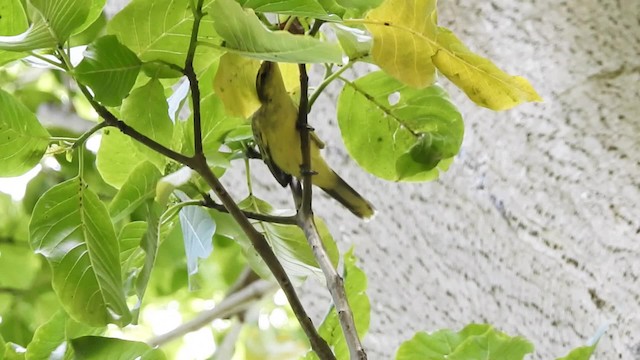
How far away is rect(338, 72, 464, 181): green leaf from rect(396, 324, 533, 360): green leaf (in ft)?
0.40

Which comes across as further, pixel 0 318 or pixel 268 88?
pixel 0 318

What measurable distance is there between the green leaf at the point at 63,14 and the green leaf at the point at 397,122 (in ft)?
0.62

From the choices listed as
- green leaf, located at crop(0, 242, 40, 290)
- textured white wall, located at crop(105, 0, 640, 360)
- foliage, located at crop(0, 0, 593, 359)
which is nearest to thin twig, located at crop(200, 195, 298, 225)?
foliage, located at crop(0, 0, 593, 359)

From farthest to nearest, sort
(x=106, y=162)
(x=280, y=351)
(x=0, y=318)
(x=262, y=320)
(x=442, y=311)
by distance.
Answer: (x=262, y=320) → (x=280, y=351) → (x=0, y=318) → (x=442, y=311) → (x=106, y=162)

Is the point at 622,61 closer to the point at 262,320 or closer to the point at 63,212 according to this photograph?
the point at 63,212

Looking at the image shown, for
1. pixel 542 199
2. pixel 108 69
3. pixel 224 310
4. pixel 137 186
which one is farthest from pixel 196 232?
pixel 224 310

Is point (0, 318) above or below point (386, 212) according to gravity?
below

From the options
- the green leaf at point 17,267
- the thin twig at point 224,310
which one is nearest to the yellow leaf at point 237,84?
the thin twig at point 224,310

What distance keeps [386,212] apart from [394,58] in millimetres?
476

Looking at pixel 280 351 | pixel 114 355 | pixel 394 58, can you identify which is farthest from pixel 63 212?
pixel 280 351

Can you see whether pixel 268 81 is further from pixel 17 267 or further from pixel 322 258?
pixel 17 267

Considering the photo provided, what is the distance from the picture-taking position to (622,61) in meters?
0.67

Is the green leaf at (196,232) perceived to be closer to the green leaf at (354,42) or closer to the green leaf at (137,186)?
the green leaf at (137,186)

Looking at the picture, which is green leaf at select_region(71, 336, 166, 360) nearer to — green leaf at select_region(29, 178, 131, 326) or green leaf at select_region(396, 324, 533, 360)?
A: green leaf at select_region(29, 178, 131, 326)
